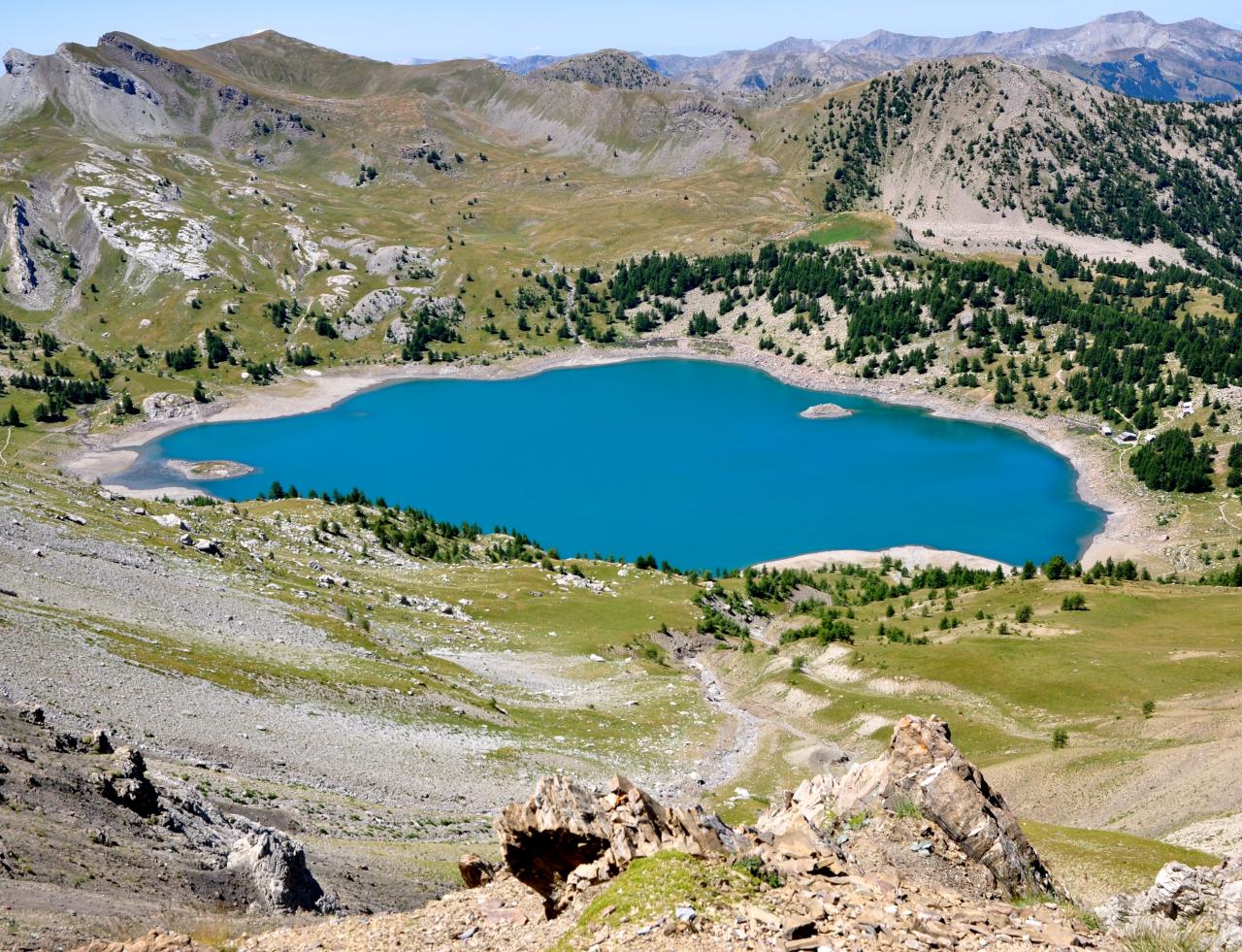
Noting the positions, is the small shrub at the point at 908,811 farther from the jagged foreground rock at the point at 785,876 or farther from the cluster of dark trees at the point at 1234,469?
the cluster of dark trees at the point at 1234,469

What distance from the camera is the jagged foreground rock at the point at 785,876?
1773 cm

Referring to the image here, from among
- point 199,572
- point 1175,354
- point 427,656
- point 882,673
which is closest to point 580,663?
point 427,656

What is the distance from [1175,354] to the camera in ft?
572

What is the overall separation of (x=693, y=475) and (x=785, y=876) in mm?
138616

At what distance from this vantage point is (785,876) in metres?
19.7

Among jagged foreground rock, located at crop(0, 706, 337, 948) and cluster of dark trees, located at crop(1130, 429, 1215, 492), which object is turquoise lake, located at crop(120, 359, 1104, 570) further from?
jagged foreground rock, located at crop(0, 706, 337, 948)

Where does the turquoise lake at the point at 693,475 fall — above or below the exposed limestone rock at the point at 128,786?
below

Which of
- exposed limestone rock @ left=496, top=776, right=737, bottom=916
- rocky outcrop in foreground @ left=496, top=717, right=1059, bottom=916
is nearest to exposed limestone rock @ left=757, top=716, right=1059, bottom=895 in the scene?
rocky outcrop in foreground @ left=496, top=717, right=1059, bottom=916

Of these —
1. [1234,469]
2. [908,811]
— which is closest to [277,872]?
[908,811]

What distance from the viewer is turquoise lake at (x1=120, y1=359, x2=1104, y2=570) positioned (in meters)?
131

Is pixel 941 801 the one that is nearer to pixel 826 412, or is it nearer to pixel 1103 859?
pixel 1103 859

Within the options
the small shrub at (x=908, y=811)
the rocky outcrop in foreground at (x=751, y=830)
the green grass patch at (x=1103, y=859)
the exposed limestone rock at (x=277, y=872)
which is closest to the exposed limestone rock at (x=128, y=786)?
the exposed limestone rock at (x=277, y=872)

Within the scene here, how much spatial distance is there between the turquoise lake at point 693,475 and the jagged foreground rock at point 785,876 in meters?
95.4

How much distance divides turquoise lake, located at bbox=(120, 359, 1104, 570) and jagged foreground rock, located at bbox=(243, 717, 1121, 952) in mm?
95442
